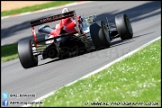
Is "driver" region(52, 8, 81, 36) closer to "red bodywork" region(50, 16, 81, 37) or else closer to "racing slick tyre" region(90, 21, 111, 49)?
"red bodywork" region(50, 16, 81, 37)

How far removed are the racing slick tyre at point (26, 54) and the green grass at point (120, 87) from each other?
9.65 feet

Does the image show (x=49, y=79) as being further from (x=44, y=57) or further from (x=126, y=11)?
(x=126, y=11)

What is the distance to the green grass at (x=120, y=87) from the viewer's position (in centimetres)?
827

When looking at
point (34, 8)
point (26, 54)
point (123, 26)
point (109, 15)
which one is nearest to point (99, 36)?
point (123, 26)

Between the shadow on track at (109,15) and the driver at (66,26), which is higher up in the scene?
the driver at (66,26)

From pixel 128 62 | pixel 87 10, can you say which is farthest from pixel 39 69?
pixel 87 10

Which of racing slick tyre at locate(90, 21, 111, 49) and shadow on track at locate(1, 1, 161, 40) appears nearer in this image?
racing slick tyre at locate(90, 21, 111, 49)

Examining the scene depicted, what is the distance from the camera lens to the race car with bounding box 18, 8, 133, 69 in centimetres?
1418

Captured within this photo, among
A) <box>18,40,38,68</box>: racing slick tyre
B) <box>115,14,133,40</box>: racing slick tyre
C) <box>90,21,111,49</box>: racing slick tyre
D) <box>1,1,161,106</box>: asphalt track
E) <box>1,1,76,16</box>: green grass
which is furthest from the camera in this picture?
<box>1,1,76,16</box>: green grass

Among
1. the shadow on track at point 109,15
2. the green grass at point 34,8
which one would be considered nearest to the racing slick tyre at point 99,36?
the shadow on track at point 109,15

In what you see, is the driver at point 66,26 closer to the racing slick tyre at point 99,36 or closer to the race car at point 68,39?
the race car at point 68,39

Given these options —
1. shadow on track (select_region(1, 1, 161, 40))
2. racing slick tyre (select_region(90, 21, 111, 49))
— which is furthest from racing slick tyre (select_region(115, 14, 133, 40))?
shadow on track (select_region(1, 1, 161, 40))

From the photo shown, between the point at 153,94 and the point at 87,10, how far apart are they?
28026 mm

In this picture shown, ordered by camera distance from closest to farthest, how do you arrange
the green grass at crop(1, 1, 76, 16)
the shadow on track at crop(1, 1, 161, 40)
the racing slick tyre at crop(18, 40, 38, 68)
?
the racing slick tyre at crop(18, 40, 38, 68) → the shadow on track at crop(1, 1, 161, 40) → the green grass at crop(1, 1, 76, 16)
